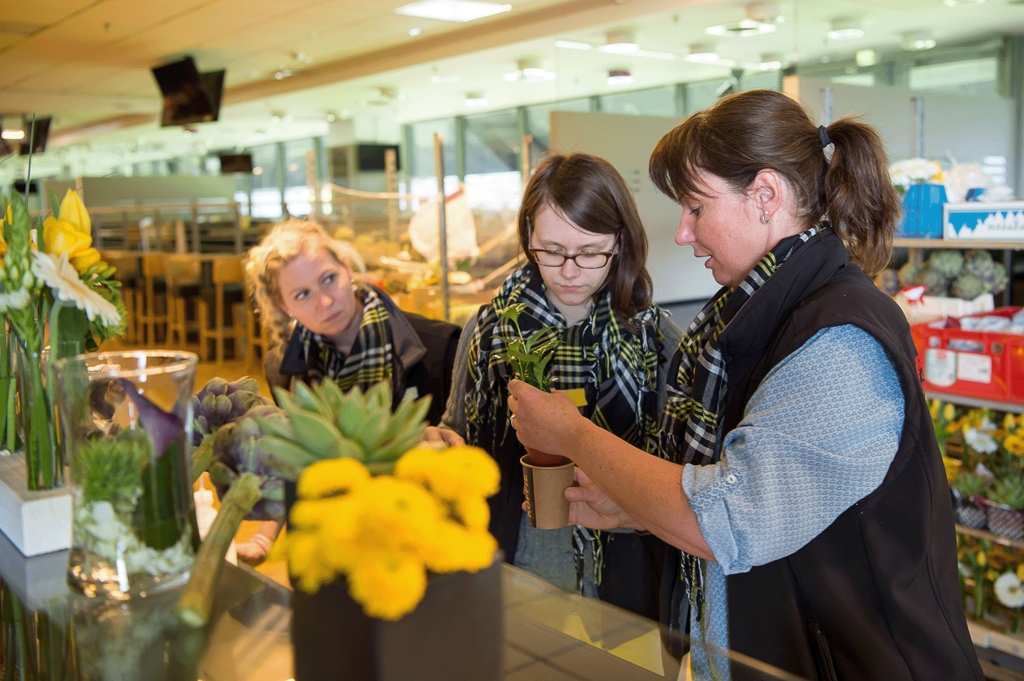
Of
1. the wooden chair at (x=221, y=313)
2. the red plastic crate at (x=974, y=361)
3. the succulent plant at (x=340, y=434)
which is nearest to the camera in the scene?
the succulent plant at (x=340, y=434)

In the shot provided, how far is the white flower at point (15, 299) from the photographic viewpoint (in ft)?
3.39

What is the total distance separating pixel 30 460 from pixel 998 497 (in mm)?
2844

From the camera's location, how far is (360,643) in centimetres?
63

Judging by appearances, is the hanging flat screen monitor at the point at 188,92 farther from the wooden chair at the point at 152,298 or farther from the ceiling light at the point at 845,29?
the ceiling light at the point at 845,29

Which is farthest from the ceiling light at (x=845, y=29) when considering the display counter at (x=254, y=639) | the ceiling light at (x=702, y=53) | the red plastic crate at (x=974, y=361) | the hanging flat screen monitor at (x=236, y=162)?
the hanging flat screen monitor at (x=236, y=162)

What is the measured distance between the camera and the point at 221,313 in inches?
332

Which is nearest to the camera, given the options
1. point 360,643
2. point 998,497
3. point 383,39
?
point 360,643

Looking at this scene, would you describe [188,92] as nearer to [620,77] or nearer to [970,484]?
[620,77]

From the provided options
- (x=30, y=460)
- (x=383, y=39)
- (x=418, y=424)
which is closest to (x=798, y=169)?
(x=418, y=424)

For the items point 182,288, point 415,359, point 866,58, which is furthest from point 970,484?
point 182,288

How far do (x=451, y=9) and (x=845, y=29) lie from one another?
3287 mm

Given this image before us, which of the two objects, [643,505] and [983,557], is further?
[983,557]

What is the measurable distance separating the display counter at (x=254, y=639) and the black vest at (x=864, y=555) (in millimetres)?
370

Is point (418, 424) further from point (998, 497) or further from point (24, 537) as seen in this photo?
point (998, 497)
